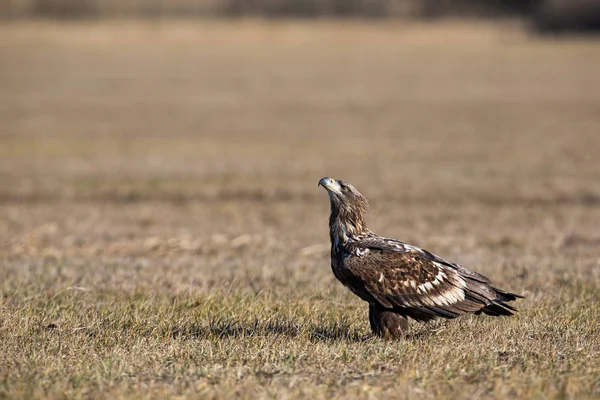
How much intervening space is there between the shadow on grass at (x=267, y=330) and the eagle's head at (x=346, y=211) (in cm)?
80

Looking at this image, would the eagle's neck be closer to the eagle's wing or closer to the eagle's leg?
the eagle's wing

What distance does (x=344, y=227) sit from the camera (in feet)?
23.3

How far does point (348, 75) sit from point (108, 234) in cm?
3431

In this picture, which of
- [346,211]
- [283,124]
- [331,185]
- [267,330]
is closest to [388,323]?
[346,211]

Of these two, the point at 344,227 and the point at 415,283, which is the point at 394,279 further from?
the point at 344,227

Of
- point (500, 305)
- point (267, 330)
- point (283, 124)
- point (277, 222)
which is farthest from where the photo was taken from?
point (283, 124)

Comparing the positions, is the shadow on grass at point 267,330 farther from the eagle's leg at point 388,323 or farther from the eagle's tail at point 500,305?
the eagle's tail at point 500,305

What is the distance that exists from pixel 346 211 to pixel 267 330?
1170 mm

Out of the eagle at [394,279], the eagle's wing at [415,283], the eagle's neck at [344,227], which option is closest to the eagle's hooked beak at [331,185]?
the eagle at [394,279]

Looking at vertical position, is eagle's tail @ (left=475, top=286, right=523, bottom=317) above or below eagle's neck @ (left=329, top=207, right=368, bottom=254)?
below

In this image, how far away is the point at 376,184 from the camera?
19.5 m

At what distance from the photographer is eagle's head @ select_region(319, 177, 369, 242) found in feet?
23.3

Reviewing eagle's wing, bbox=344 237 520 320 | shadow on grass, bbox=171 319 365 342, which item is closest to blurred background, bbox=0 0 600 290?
shadow on grass, bbox=171 319 365 342

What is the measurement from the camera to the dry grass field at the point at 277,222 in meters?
5.96
